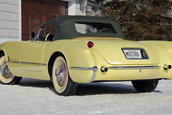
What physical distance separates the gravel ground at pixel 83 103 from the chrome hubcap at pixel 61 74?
23 centimetres

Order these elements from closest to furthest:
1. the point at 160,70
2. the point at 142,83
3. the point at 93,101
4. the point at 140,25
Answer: the point at 93,101, the point at 160,70, the point at 142,83, the point at 140,25

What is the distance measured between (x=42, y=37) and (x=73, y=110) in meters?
3.04

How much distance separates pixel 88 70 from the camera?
5891 millimetres

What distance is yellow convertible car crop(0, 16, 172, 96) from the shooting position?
6.00m

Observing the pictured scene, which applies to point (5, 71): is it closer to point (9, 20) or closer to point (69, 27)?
point (69, 27)

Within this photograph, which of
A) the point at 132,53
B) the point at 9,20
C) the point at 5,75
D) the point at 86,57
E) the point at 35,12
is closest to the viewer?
the point at 86,57

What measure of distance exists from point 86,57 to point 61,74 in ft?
2.43

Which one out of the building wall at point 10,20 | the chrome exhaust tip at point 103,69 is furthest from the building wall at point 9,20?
the chrome exhaust tip at point 103,69

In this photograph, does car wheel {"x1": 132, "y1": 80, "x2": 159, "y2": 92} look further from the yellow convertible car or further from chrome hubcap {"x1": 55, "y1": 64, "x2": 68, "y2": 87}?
chrome hubcap {"x1": 55, "y1": 64, "x2": 68, "y2": 87}

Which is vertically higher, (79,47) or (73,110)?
(79,47)

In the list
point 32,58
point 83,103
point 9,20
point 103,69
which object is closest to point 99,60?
point 103,69

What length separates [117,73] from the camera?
605 centimetres

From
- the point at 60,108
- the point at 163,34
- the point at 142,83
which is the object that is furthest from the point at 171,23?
the point at 60,108

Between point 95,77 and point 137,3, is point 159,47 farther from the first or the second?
point 137,3
